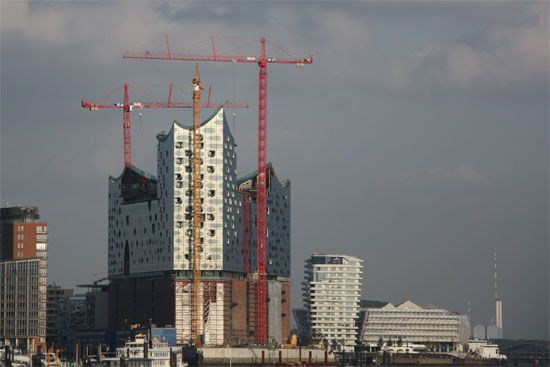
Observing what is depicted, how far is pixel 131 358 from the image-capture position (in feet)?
650

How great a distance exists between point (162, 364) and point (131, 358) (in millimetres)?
3929

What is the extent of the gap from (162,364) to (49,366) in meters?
13.8

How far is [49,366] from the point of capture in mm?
199750

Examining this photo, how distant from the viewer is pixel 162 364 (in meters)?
199

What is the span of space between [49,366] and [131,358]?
10.3m
